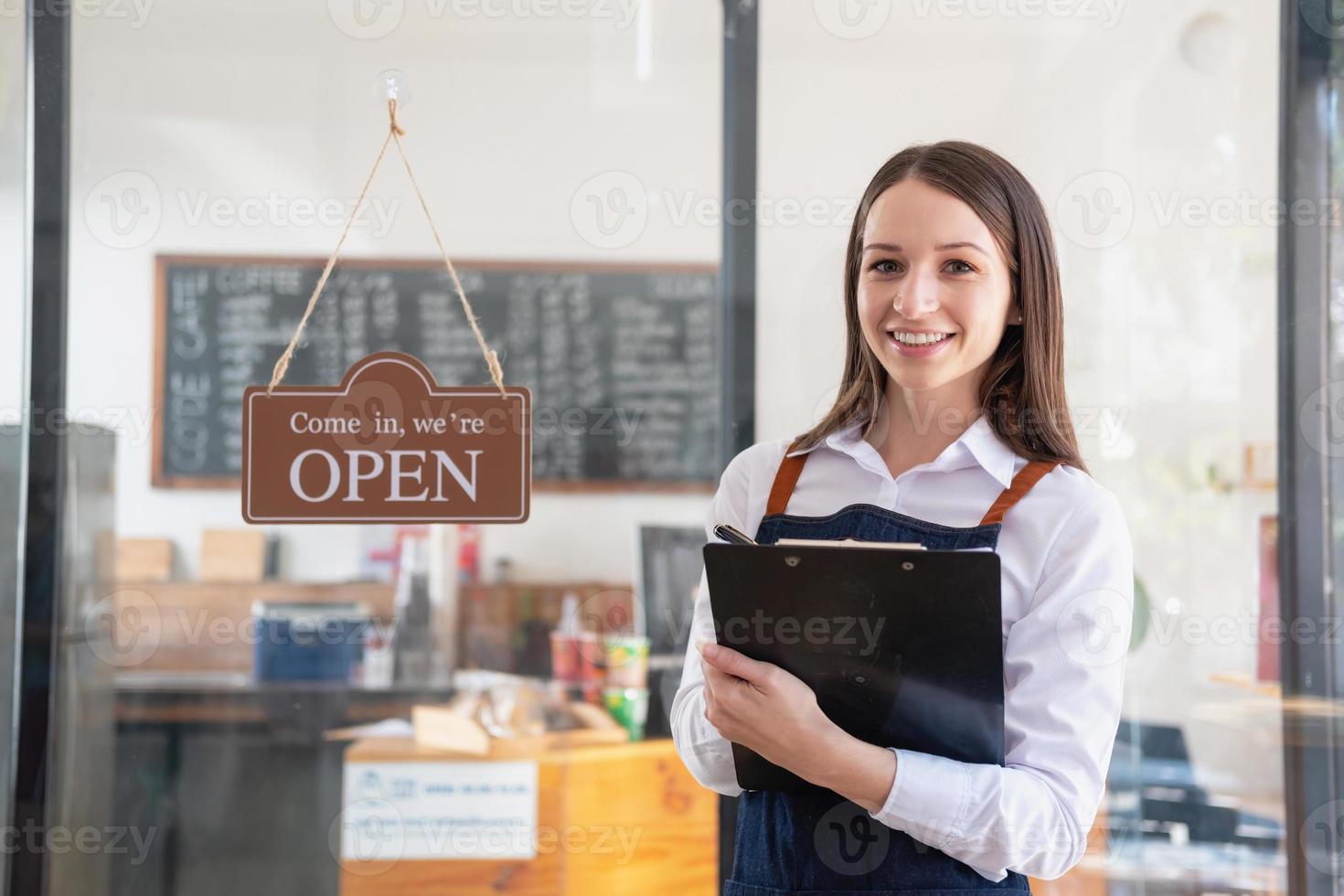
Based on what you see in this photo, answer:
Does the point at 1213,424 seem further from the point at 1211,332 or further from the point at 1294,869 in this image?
the point at 1294,869

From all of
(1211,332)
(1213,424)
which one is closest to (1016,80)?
(1211,332)

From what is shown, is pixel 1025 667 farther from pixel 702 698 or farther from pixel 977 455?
pixel 702 698

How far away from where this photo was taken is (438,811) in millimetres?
2088

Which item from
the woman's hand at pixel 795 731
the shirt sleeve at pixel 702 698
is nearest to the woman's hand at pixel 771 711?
the woman's hand at pixel 795 731

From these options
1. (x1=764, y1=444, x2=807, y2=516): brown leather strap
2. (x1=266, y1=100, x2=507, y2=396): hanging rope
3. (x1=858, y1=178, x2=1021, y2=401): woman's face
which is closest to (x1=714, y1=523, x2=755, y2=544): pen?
(x1=764, y1=444, x2=807, y2=516): brown leather strap

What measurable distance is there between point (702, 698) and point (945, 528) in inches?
13.4

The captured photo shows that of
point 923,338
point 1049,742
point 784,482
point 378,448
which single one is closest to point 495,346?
point 378,448

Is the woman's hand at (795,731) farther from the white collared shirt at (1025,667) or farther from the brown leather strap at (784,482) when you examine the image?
the brown leather strap at (784,482)

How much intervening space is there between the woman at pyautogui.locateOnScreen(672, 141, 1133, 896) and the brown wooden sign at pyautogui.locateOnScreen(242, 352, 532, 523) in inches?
25.4

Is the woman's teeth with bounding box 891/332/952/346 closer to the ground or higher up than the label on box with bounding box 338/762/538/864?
higher up

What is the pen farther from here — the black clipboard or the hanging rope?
the hanging rope

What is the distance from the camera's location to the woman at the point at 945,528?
113 centimetres

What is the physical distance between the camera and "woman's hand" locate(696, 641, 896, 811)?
112 centimetres

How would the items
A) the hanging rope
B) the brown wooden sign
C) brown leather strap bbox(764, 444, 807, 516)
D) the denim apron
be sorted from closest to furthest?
the denim apron, brown leather strap bbox(764, 444, 807, 516), the brown wooden sign, the hanging rope
